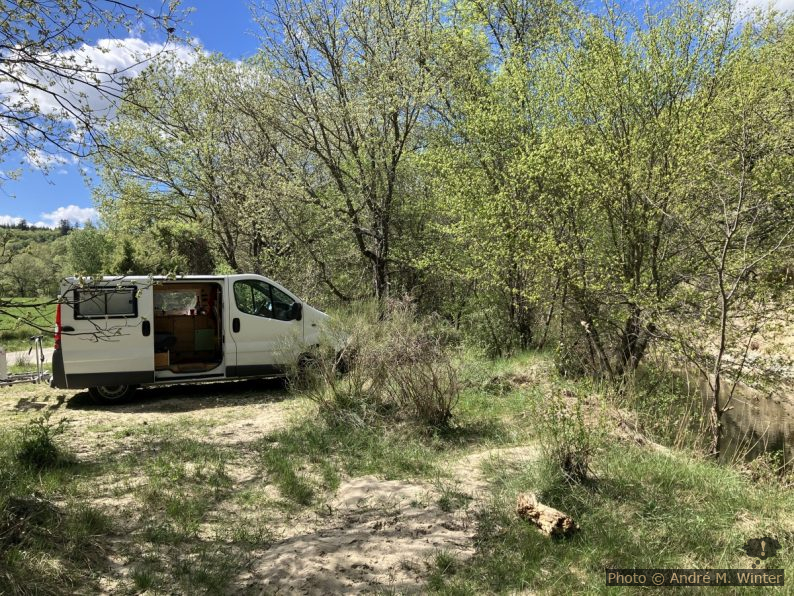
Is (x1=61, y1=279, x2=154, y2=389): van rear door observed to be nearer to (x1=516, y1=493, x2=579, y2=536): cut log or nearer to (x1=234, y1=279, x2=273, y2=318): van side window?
(x1=234, y1=279, x2=273, y2=318): van side window

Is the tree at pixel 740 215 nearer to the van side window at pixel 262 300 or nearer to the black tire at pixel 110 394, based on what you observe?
the van side window at pixel 262 300

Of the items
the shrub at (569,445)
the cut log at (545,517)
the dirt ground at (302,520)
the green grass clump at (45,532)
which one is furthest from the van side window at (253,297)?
the cut log at (545,517)

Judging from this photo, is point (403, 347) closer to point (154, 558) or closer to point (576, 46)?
point (154, 558)

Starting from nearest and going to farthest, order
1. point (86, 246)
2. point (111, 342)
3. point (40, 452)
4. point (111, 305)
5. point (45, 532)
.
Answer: point (45, 532)
point (40, 452)
point (111, 342)
point (111, 305)
point (86, 246)

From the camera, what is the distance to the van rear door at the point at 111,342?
7941 millimetres

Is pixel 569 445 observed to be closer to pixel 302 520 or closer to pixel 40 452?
pixel 302 520

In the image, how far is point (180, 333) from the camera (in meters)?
9.78

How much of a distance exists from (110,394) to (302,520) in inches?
236

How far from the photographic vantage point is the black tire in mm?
8508

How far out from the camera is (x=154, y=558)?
11.4 feet

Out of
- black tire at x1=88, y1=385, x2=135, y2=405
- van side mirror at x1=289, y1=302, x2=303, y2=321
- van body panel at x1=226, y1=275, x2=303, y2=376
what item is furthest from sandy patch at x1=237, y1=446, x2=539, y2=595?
black tire at x1=88, y1=385, x2=135, y2=405

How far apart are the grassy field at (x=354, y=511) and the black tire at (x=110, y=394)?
219cm

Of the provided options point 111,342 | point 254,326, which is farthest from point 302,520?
point 111,342

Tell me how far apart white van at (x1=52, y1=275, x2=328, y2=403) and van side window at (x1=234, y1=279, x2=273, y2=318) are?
0.06 ft
